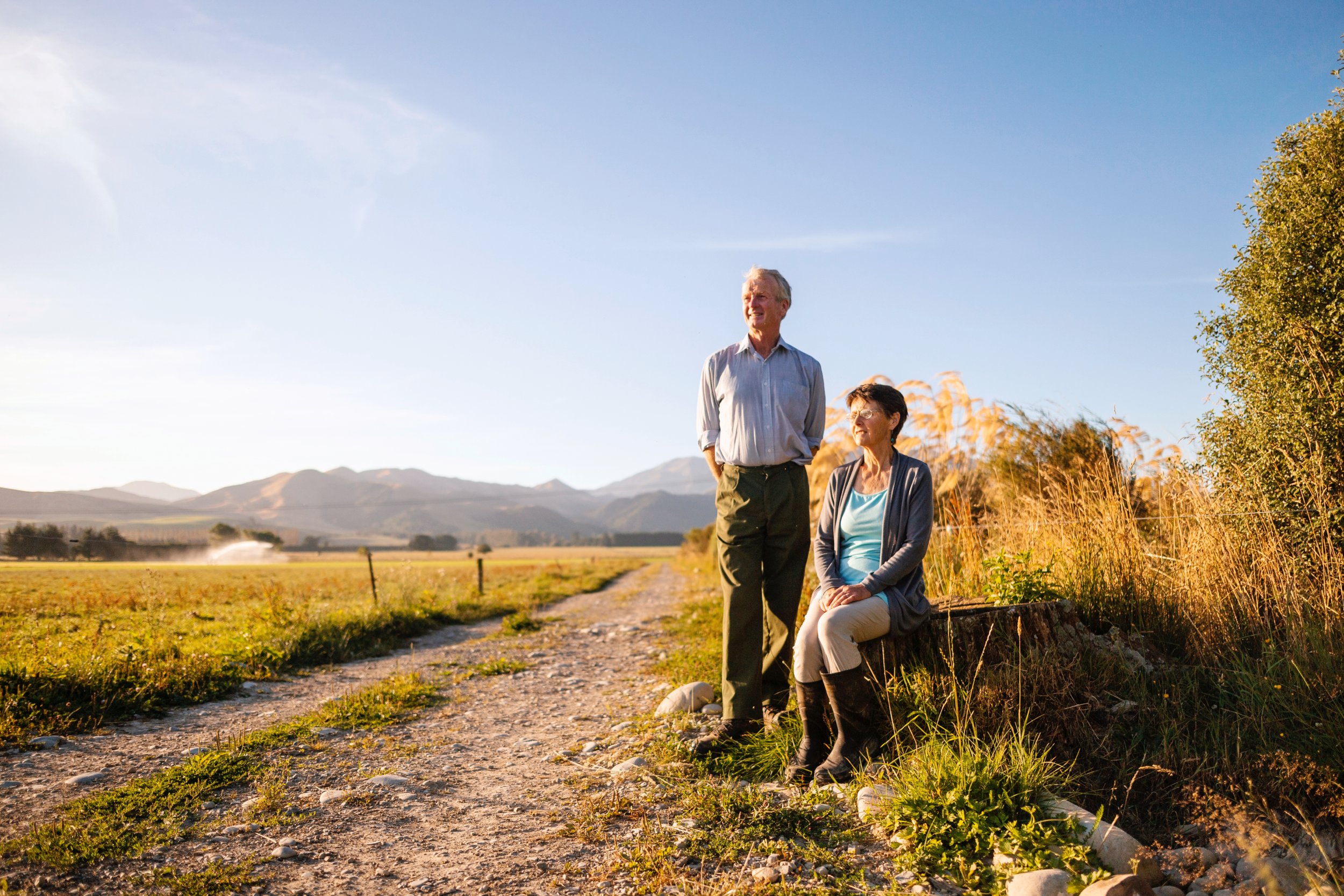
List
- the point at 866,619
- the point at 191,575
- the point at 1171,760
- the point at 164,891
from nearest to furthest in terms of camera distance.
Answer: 1. the point at 164,891
2. the point at 1171,760
3. the point at 866,619
4. the point at 191,575

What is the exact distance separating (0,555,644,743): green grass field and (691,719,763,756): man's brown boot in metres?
4.49

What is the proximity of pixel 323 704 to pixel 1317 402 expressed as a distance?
798 cm

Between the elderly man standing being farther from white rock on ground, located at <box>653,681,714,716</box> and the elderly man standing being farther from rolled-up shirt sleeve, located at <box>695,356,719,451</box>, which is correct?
white rock on ground, located at <box>653,681,714,716</box>

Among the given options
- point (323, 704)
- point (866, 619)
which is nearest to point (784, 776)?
point (866, 619)

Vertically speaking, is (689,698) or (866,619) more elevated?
(866,619)

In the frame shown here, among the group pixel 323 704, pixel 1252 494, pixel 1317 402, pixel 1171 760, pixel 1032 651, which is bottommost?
pixel 323 704

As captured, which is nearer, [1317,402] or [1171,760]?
[1171,760]

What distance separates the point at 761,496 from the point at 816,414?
684 mm

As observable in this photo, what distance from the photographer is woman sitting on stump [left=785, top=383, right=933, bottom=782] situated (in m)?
3.71

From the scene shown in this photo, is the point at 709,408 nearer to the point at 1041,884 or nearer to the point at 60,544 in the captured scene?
the point at 1041,884

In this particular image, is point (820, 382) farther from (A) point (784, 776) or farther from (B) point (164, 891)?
(B) point (164, 891)

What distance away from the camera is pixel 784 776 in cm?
386

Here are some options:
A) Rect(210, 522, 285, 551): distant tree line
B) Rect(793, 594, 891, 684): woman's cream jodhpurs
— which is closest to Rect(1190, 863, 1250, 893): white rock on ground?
Rect(793, 594, 891, 684): woman's cream jodhpurs

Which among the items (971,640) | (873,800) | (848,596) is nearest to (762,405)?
(848,596)
